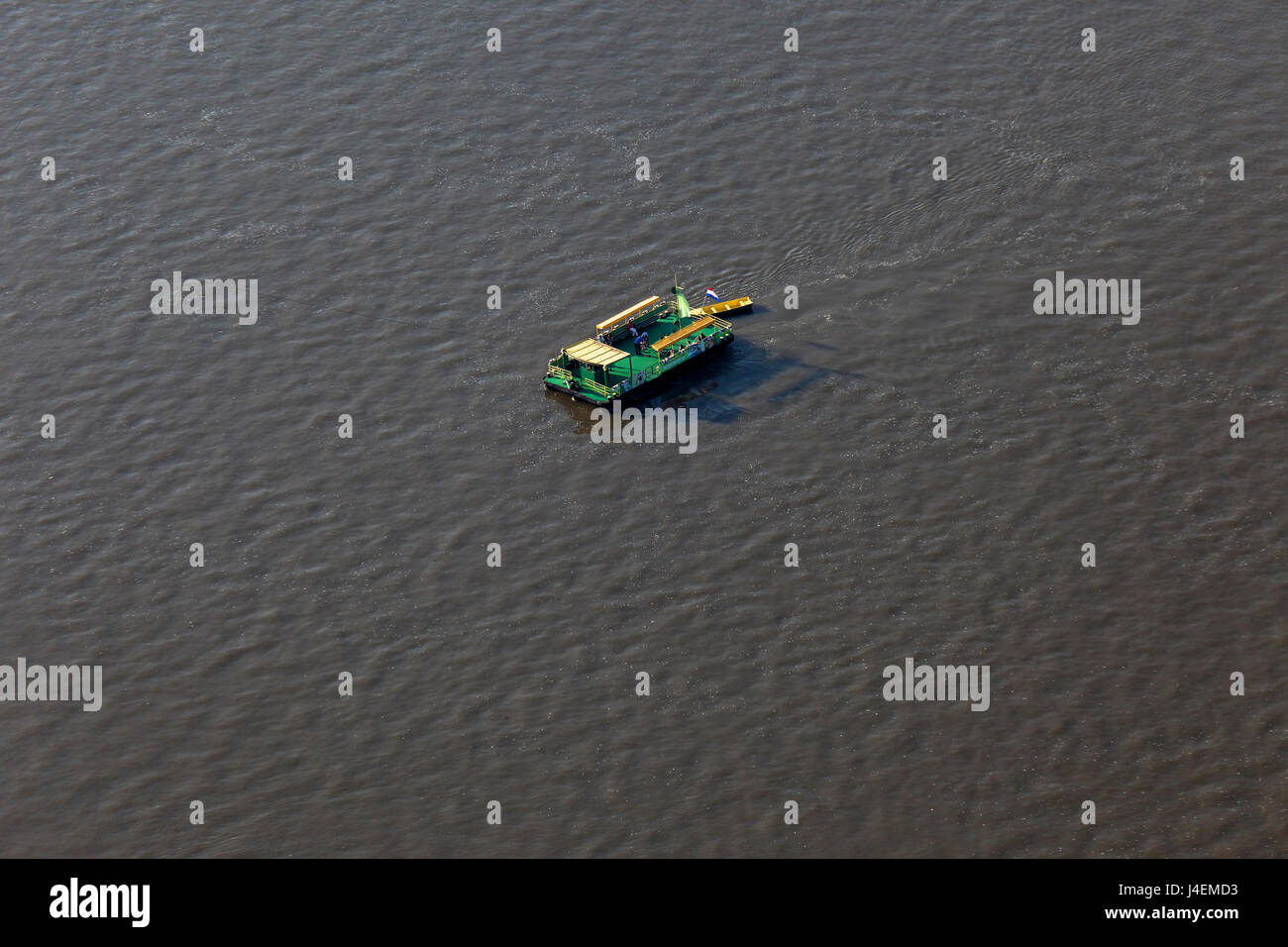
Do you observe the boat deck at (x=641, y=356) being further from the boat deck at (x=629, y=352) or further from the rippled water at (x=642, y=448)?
the rippled water at (x=642, y=448)

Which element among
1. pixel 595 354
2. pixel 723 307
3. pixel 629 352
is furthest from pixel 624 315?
pixel 723 307

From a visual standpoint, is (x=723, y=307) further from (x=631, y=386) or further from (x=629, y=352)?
(x=631, y=386)

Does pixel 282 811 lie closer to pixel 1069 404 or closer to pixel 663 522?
pixel 663 522

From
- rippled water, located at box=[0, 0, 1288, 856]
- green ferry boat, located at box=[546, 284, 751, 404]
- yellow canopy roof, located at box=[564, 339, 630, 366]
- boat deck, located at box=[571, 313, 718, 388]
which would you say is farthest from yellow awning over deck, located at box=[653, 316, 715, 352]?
rippled water, located at box=[0, 0, 1288, 856]

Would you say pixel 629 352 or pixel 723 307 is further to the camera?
pixel 723 307

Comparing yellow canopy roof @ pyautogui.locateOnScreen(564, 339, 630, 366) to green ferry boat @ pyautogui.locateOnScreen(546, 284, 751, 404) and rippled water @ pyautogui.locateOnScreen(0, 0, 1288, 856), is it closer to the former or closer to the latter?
green ferry boat @ pyautogui.locateOnScreen(546, 284, 751, 404)

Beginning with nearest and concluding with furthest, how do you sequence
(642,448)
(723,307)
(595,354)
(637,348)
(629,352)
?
(642,448) → (595,354) → (629,352) → (637,348) → (723,307)

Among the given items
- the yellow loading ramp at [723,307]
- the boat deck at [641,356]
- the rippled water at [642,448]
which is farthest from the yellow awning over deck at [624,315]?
the rippled water at [642,448]

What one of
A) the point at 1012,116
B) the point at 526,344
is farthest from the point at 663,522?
the point at 1012,116
